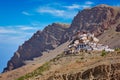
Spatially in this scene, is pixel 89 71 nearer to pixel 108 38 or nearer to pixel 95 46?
pixel 95 46

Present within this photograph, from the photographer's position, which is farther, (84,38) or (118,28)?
(118,28)

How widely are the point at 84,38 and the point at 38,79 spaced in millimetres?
77133

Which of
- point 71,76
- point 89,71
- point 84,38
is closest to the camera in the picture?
point 89,71

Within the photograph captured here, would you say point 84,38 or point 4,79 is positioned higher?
point 84,38

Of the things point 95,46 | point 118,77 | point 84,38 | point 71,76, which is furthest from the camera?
point 84,38

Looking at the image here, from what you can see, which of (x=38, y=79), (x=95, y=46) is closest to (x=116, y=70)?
(x=38, y=79)

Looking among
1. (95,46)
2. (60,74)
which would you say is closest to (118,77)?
(60,74)

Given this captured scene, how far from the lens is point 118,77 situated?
43406 millimetres

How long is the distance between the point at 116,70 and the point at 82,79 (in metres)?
5.88

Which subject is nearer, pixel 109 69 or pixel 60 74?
pixel 109 69

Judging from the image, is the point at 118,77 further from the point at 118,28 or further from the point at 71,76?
the point at 118,28

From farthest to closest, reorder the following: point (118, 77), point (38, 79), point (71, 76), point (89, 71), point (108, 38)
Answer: point (108, 38) → point (38, 79) → point (71, 76) → point (89, 71) → point (118, 77)

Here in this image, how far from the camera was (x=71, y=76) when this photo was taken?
51344 mm

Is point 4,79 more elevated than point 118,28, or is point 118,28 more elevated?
point 118,28
